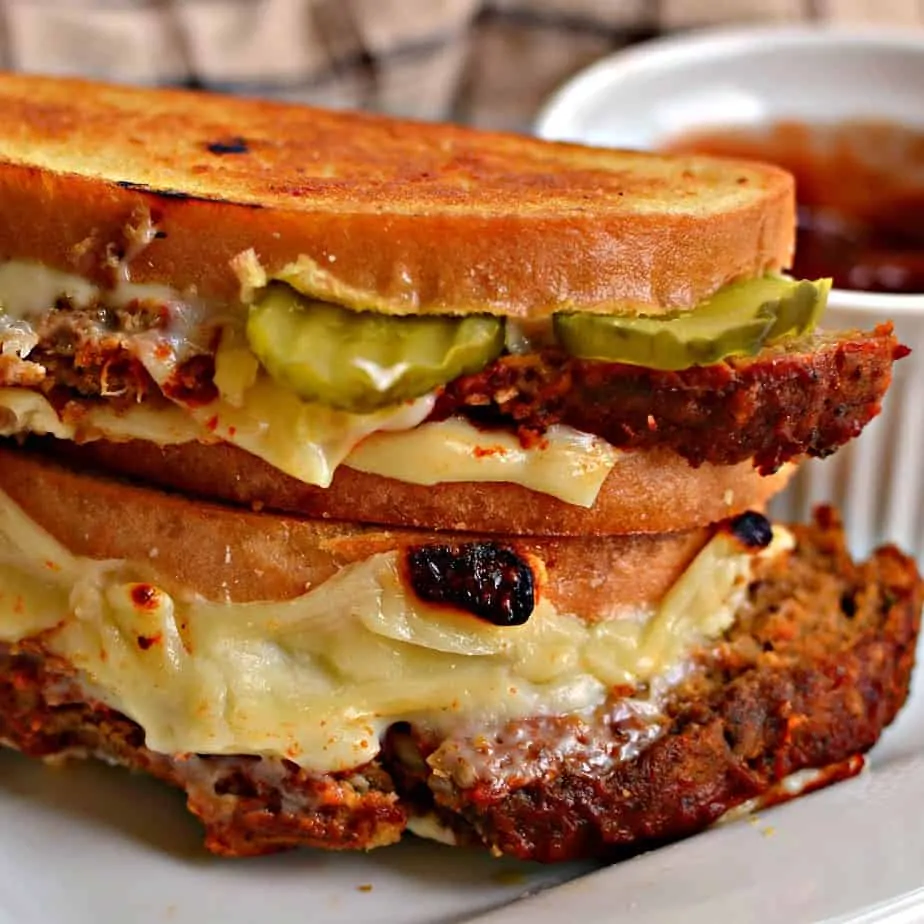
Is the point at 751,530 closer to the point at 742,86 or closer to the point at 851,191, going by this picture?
the point at 851,191

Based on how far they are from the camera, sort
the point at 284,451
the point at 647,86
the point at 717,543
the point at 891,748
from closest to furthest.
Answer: the point at 284,451 → the point at 717,543 → the point at 891,748 → the point at 647,86

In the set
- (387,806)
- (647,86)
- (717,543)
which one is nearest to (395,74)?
(647,86)

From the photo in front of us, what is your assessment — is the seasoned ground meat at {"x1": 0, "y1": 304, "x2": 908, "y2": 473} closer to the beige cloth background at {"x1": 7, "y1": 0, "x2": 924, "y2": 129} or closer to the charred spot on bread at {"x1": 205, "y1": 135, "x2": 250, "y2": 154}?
the charred spot on bread at {"x1": 205, "y1": 135, "x2": 250, "y2": 154}

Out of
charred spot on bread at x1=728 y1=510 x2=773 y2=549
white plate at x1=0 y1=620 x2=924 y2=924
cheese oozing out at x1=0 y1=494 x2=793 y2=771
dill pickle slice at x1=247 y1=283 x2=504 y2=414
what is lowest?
white plate at x1=0 y1=620 x2=924 y2=924

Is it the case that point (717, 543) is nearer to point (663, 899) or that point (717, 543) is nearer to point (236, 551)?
point (663, 899)

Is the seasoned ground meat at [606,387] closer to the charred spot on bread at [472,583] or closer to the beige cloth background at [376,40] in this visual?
the charred spot on bread at [472,583]

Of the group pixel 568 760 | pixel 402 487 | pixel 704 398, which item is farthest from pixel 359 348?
pixel 568 760

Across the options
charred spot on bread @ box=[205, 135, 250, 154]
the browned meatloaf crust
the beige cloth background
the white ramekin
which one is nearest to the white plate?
the browned meatloaf crust

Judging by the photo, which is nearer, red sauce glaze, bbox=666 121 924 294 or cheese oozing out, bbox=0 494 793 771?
cheese oozing out, bbox=0 494 793 771
